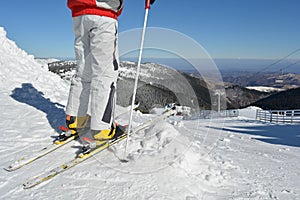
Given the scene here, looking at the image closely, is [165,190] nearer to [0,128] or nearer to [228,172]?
[228,172]

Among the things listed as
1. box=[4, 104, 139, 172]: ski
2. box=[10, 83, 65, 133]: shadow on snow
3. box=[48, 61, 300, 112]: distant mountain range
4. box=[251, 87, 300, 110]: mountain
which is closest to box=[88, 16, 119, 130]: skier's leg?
box=[48, 61, 300, 112]: distant mountain range

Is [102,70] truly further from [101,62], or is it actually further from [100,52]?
[100,52]

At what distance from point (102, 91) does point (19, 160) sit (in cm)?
113

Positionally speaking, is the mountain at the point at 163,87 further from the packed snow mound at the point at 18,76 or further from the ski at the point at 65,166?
the packed snow mound at the point at 18,76

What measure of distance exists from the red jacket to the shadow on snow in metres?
1.97

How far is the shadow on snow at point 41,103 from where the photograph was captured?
416cm

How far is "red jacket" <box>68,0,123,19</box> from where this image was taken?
2.52m

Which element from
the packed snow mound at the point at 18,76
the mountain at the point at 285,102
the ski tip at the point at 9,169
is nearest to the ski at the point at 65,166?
the ski tip at the point at 9,169

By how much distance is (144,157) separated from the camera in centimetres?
207

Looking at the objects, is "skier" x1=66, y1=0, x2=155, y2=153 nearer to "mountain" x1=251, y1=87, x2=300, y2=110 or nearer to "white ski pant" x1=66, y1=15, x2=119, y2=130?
"white ski pant" x1=66, y1=15, x2=119, y2=130

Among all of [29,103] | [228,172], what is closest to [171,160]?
[228,172]

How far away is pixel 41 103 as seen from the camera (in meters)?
5.36

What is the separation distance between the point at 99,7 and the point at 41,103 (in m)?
3.70

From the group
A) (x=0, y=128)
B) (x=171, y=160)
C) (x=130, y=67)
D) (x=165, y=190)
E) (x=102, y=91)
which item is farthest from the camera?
(x=0, y=128)
